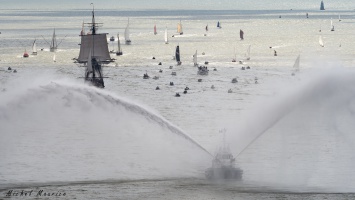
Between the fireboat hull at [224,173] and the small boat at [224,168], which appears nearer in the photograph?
the small boat at [224,168]

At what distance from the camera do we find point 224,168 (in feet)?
333

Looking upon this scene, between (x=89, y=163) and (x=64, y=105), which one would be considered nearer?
(x=89, y=163)

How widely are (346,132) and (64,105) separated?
58570mm

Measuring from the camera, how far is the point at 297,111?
132 meters

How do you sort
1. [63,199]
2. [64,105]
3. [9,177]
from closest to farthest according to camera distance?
[63,199], [9,177], [64,105]

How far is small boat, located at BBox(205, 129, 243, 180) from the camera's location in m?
101

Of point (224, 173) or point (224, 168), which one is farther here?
point (224, 173)

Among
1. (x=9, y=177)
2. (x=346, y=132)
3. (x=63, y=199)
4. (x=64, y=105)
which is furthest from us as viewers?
(x=64, y=105)

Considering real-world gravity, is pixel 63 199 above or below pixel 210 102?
below

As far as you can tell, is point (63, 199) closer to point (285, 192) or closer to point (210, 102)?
point (285, 192)

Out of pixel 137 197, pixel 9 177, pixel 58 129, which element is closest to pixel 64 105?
pixel 58 129

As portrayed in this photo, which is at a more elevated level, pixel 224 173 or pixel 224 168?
pixel 224 168

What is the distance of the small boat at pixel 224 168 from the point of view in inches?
3991

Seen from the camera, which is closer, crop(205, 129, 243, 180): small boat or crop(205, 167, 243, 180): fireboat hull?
crop(205, 129, 243, 180): small boat
